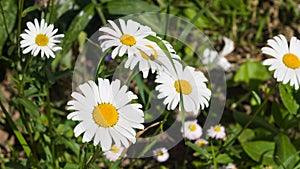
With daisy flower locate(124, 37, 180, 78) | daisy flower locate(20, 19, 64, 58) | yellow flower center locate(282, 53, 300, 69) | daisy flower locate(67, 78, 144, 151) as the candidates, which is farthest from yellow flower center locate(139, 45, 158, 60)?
yellow flower center locate(282, 53, 300, 69)

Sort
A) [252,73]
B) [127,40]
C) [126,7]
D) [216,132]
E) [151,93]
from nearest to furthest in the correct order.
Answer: [127,40] → [151,93] → [216,132] → [126,7] → [252,73]

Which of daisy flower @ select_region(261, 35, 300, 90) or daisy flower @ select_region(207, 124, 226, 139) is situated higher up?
daisy flower @ select_region(261, 35, 300, 90)

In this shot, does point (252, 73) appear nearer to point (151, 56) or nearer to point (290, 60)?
point (290, 60)

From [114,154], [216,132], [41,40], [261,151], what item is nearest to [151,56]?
[41,40]

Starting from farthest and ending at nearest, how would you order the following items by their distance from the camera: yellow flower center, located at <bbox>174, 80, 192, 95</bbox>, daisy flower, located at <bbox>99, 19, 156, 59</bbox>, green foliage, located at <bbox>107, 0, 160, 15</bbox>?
1. green foliage, located at <bbox>107, 0, 160, 15</bbox>
2. yellow flower center, located at <bbox>174, 80, 192, 95</bbox>
3. daisy flower, located at <bbox>99, 19, 156, 59</bbox>

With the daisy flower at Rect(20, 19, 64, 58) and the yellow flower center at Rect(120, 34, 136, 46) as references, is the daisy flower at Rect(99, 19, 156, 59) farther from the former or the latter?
the daisy flower at Rect(20, 19, 64, 58)

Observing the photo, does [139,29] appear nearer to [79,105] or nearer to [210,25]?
[79,105]

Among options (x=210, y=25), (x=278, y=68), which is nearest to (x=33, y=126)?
(x=278, y=68)

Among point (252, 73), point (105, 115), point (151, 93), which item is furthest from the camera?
point (252, 73)
